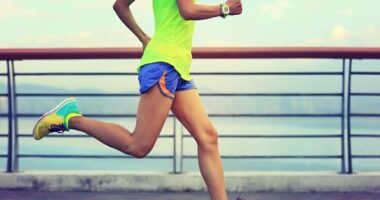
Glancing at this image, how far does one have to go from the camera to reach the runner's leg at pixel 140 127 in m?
2.48

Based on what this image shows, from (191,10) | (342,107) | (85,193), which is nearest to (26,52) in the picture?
(85,193)

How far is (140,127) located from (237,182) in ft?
4.98

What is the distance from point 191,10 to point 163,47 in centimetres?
23

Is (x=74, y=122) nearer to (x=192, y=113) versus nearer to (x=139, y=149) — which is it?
(x=139, y=149)

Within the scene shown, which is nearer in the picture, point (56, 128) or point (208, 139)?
point (208, 139)

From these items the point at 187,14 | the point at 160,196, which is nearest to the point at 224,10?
the point at 187,14

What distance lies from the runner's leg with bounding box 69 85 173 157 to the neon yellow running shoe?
0.14ft

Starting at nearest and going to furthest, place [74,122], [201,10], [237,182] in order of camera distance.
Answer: [201,10] < [74,122] < [237,182]

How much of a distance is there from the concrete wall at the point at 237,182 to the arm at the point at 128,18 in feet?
4.35

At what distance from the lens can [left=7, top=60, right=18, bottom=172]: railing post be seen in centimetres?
406

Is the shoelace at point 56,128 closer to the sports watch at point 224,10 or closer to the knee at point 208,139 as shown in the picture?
the knee at point 208,139

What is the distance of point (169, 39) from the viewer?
2.46 m

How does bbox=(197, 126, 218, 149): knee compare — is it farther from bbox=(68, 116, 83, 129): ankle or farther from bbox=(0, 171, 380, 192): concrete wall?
bbox=(0, 171, 380, 192): concrete wall

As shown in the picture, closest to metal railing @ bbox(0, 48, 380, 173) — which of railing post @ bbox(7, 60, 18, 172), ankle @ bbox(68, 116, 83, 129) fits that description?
railing post @ bbox(7, 60, 18, 172)
